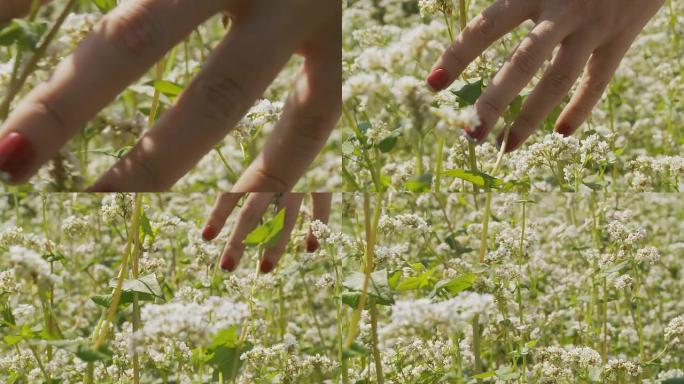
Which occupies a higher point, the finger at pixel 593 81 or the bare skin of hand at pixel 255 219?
the finger at pixel 593 81

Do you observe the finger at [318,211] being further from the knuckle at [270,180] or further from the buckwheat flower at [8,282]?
the buckwheat flower at [8,282]

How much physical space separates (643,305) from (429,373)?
1.03 meters

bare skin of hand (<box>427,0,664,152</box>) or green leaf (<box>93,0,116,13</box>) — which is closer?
green leaf (<box>93,0,116,13</box>)

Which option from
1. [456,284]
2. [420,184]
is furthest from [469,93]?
[456,284]

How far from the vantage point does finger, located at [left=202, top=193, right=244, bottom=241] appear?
1604mm

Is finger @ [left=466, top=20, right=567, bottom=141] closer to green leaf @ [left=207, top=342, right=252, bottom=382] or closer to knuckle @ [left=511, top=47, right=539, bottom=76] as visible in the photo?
knuckle @ [left=511, top=47, right=539, bottom=76]

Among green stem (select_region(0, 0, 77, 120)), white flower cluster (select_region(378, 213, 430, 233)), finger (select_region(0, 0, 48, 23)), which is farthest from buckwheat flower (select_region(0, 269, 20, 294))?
white flower cluster (select_region(378, 213, 430, 233))

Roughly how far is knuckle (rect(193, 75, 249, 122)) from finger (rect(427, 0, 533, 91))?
50 centimetres

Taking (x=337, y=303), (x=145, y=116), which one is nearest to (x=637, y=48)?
(x=337, y=303)

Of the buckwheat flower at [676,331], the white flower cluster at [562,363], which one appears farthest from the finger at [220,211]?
the buckwheat flower at [676,331]

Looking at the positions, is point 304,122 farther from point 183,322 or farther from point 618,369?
point 618,369

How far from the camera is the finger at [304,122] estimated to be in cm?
144

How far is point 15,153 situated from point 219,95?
1.07 ft

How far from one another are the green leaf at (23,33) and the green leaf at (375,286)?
0.67 meters
